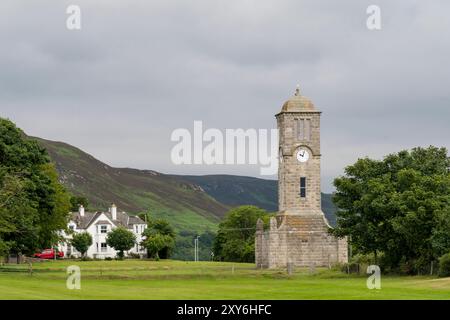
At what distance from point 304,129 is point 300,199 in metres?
6.73

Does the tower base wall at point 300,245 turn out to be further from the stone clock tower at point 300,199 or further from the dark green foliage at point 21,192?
the dark green foliage at point 21,192

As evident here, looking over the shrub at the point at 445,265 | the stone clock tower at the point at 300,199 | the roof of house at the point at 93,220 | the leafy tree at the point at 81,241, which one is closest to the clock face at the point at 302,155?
the stone clock tower at the point at 300,199

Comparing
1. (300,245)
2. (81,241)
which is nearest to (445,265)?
(300,245)

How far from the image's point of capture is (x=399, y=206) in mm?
76500

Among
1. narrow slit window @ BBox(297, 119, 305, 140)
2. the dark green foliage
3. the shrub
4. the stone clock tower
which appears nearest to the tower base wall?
the stone clock tower

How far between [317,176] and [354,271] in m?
18.0

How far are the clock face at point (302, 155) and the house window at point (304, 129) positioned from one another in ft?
3.91

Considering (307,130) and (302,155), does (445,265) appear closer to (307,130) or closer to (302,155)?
(302,155)

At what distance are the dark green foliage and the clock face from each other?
24.7 m

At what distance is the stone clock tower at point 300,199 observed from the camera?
9938 centimetres

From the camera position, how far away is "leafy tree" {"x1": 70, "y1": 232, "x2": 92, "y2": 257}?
166 meters
